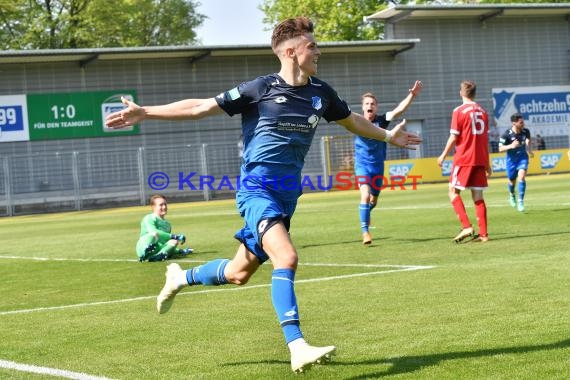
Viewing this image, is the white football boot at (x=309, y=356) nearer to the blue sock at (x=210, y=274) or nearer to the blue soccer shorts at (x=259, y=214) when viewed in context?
the blue soccer shorts at (x=259, y=214)

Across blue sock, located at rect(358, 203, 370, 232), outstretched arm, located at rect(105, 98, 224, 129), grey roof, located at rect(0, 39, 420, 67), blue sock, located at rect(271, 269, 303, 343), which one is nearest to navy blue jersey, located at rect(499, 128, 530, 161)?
blue sock, located at rect(358, 203, 370, 232)

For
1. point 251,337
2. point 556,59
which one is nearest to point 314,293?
point 251,337

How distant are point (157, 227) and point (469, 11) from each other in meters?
38.6

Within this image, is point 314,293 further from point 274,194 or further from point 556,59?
point 556,59

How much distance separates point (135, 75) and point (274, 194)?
4083 cm

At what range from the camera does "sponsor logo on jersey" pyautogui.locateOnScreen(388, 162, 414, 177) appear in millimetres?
43781

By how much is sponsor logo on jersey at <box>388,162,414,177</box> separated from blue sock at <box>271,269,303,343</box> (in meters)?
37.6

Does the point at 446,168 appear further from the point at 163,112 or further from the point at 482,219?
the point at 163,112

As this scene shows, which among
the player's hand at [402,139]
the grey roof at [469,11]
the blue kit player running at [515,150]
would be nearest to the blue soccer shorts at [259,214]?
the player's hand at [402,139]

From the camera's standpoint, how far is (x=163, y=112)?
266 inches

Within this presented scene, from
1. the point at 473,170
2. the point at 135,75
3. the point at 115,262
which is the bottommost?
the point at 115,262

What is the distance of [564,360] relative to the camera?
5918 millimetres

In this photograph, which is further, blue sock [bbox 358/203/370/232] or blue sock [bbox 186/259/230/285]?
blue sock [bbox 358/203/370/232]

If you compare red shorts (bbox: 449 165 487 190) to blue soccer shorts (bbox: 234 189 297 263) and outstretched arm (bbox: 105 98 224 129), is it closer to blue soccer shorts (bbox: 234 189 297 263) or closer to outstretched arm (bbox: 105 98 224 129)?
blue soccer shorts (bbox: 234 189 297 263)
